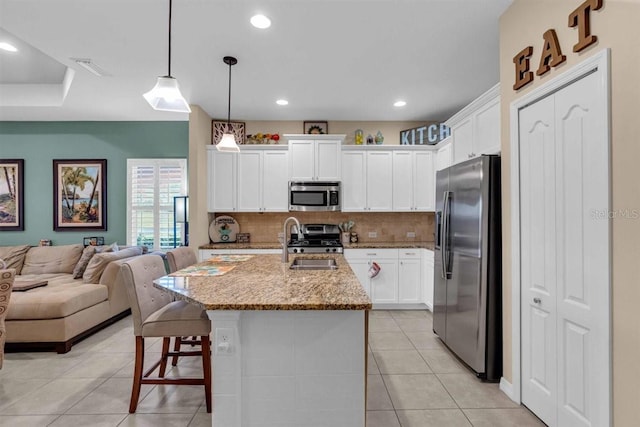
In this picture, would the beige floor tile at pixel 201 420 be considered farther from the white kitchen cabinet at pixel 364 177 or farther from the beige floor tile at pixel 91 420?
the white kitchen cabinet at pixel 364 177

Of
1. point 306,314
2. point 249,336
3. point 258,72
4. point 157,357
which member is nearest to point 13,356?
point 157,357

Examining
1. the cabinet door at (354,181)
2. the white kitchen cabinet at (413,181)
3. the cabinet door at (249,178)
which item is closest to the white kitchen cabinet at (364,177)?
the cabinet door at (354,181)

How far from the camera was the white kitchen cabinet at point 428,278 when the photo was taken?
4020 mm

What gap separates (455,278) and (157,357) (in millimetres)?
2860

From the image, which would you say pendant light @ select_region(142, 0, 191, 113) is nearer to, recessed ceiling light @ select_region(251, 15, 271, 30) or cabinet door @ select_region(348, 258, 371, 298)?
recessed ceiling light @ select_region(251, 15, 271, 30)

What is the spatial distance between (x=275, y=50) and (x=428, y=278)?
324 cm

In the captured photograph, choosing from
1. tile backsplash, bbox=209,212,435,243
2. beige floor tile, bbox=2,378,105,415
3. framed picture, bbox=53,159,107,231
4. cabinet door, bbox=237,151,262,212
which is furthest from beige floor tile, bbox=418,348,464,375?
framed picture, bbox=53,159,107,231

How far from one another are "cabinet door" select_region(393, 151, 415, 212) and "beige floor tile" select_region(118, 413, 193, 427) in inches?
140

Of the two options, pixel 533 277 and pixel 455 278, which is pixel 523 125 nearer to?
pixel 533 277

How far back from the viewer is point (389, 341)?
3238mm

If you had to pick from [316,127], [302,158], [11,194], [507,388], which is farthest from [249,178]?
[11,194]

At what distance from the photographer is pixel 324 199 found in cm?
448

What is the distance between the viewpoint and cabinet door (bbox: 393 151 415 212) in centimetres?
458

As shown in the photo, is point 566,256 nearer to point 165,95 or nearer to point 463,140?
point 463,140
